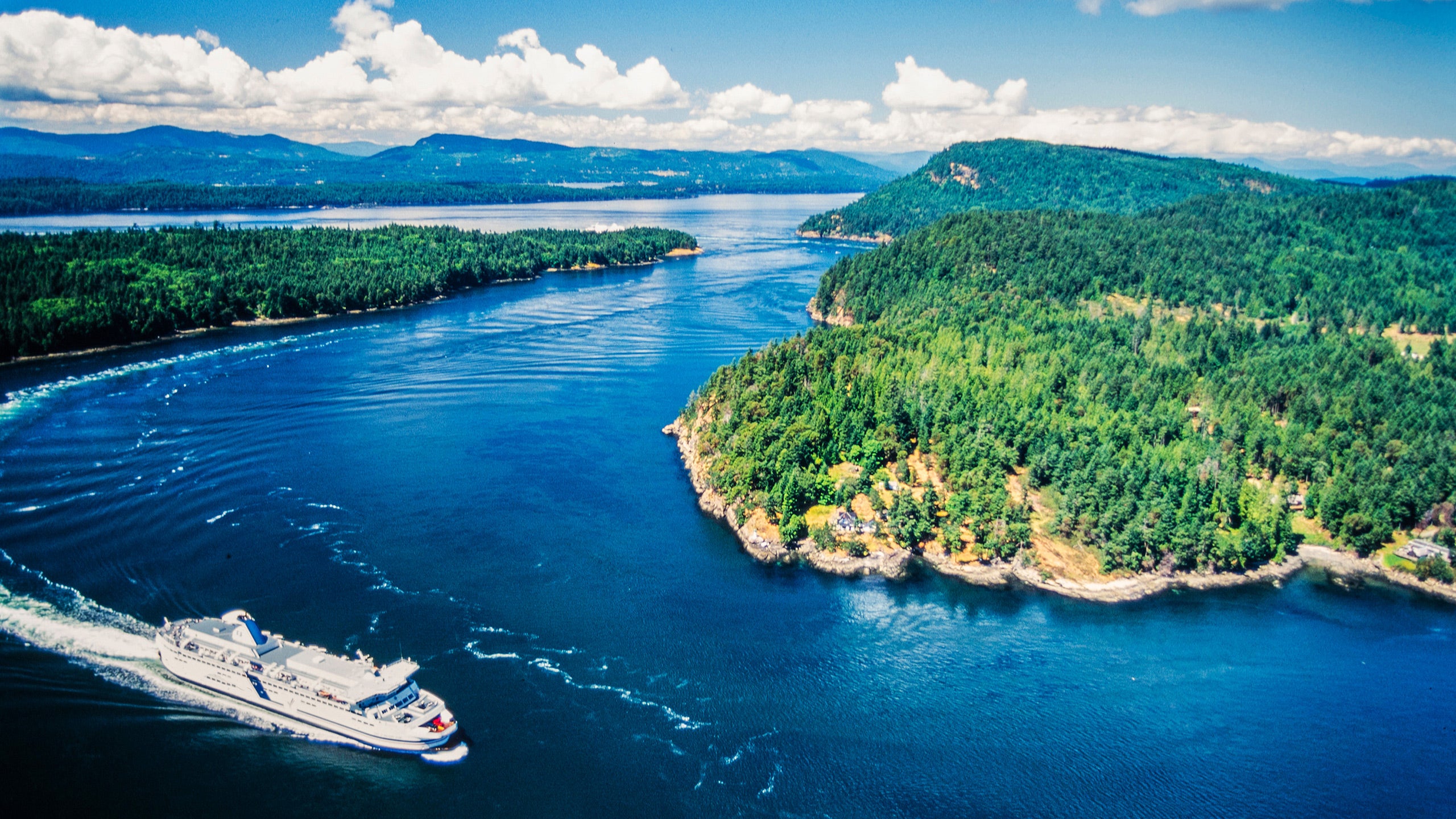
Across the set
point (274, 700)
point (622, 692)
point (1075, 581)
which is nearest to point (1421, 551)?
point (1075, 581)

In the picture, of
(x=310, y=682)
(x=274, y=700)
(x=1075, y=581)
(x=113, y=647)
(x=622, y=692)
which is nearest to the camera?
(x=310, y=682)

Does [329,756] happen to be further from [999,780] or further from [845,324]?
[845,324]

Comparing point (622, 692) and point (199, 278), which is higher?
point (199, 278)

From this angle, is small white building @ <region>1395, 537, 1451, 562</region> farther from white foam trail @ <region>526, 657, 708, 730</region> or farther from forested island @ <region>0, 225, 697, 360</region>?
forested island @ <region>0, 225, 697, 360</region>

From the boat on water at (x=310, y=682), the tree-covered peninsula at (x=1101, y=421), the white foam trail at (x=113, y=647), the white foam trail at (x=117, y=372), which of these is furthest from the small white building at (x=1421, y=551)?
the white foam trail at (x=117, y=372)

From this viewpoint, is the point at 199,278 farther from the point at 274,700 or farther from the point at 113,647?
the point at 274,700
